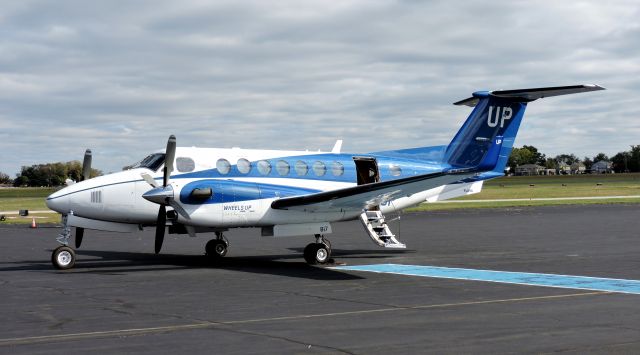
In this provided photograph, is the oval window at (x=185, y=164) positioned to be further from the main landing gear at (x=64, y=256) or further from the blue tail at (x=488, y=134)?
the blue tail at (x=488, y=134)

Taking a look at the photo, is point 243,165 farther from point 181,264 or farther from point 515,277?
point 515,277

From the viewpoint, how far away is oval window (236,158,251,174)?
21.3 metres

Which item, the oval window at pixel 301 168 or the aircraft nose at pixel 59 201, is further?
the oval window at pixel 301 168

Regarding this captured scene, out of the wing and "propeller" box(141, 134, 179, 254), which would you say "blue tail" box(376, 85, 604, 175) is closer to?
the wing

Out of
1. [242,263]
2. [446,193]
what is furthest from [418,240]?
[242,263]

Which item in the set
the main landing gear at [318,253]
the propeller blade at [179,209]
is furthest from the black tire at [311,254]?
the propeller blade at [179,209]

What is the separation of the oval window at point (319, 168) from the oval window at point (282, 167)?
976 mm

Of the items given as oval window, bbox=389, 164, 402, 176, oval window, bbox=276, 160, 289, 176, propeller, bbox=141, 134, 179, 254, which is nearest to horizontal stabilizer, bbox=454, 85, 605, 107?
oval window, bbox=389, 164, 402, 176

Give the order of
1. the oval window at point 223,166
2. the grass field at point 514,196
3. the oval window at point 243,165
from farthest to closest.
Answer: the grass field at point 514,196
the oval window at point 243,165
the oval window at point 223,166

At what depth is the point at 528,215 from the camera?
4322cm

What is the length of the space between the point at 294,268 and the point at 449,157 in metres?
7.86

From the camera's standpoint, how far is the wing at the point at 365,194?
19.2 metres

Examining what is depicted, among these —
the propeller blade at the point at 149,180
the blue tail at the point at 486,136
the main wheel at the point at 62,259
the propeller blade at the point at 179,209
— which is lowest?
the main wheel at the point at 62,259

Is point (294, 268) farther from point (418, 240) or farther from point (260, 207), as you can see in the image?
point (418, 240)
